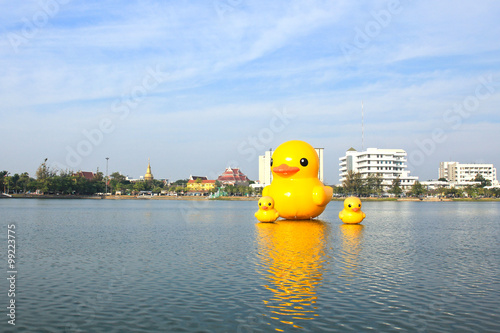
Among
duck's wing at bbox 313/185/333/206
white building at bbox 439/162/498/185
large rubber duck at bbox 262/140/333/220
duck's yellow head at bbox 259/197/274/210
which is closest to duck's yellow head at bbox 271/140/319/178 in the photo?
large rubber duck at bbox 262/140/333/220

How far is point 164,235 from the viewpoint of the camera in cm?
2350

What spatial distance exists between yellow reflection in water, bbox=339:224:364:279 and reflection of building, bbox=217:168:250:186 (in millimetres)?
142330

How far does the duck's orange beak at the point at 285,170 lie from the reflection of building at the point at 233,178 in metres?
138

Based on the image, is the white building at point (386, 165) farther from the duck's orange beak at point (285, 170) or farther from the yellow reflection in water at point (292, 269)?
the yellow reflection in water at point (292, 269)

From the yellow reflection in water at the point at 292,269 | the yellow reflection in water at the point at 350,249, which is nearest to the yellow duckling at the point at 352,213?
the yellow reflection in water at the point at 350,249

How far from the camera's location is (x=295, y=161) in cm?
2802

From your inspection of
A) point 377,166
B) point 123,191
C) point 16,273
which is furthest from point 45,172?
point 16,273

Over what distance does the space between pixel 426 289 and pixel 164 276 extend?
7066mm

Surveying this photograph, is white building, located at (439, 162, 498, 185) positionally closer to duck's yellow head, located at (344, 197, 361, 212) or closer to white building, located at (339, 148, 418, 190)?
white building, located at (339, 148, 418, 190)

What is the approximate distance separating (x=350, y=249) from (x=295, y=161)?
1075 cm

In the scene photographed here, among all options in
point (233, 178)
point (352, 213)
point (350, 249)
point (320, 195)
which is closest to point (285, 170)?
point (320, 195)

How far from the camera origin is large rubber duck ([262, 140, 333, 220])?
91.8ft

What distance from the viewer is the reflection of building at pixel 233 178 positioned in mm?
168337

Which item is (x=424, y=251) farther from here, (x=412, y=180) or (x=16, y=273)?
(x=412, y=180)
